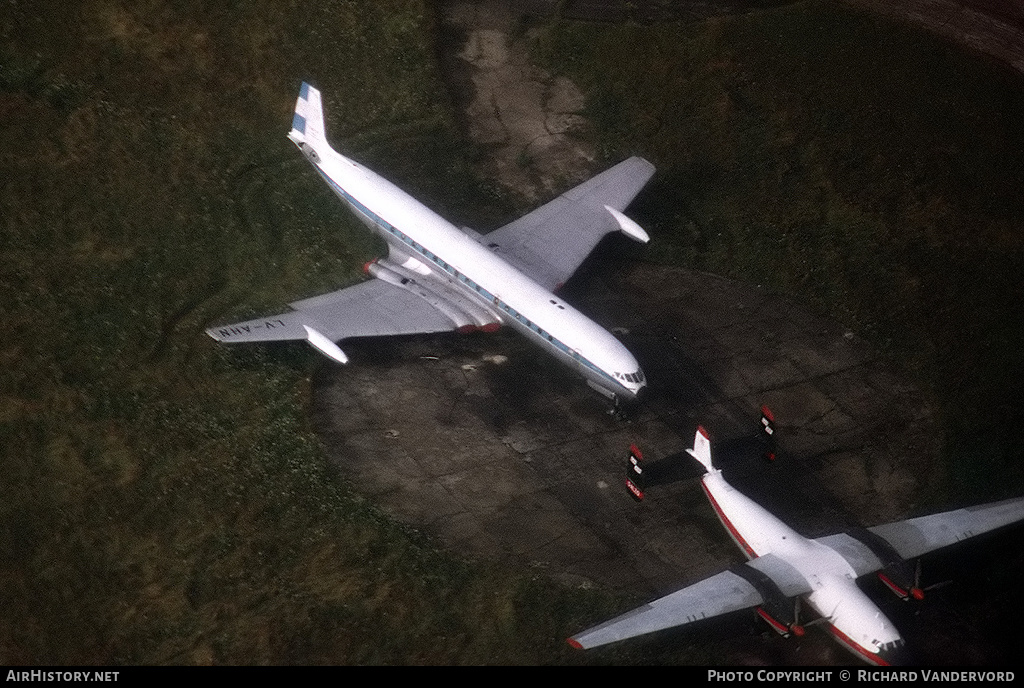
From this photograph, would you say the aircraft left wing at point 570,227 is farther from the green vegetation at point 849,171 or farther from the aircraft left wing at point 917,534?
the aircraft left wing at point 917,534

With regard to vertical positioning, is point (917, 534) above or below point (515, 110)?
below

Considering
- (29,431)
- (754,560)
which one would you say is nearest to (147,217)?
(29,431)

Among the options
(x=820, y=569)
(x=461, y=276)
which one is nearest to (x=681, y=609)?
(x=820, y=569)

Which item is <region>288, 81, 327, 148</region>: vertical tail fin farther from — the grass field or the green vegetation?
the green vegetation

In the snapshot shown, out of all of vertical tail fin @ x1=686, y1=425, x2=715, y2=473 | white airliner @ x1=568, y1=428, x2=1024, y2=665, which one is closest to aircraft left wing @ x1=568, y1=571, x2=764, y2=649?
white airliner @ x1=568, y1=428, x2=1024, y2=665

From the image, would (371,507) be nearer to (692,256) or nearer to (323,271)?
(323,271)

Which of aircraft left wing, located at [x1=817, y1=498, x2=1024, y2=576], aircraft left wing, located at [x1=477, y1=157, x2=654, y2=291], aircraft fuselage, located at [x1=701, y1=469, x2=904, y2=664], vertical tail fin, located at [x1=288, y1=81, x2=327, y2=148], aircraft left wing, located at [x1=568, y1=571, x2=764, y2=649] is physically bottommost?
aircraft left wing, located at [x1=568, y1=571, x2=764, y2=649]

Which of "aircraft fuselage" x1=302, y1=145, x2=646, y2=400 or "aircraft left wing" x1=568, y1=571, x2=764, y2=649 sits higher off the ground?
"aircraft fuselage" x1=302, y1=145, x2=646, y2=400

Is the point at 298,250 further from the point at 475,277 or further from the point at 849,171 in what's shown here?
the point at 849,171
